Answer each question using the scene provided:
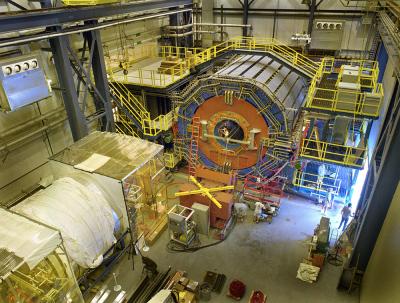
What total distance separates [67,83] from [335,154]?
31.0 feet

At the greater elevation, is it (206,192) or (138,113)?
(138,113)

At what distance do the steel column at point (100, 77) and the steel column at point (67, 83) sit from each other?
131 centimetres

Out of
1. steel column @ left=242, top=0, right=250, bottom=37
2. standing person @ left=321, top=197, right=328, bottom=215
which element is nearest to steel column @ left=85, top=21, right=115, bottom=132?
standing person @ left=321, top=197, right=328, bottom=215

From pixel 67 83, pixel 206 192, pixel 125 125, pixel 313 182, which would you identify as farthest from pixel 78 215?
pixel 313 182

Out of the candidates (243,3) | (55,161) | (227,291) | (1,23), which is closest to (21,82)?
(1,23)

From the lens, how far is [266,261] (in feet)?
33.6

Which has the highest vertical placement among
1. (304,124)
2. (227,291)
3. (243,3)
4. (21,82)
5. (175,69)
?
(243,3)

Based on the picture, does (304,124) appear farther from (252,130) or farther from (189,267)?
(189,267)

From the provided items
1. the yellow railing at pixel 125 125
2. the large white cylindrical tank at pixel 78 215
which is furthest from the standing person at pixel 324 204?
the yellow railing at pixel 125 125

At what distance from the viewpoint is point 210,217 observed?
11578 mm

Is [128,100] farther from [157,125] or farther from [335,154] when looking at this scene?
[335,154]

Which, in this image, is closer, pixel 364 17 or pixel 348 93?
pixel 348 93

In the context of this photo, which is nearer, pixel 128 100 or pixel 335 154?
pixel 335 154

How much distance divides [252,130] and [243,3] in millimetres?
10857
